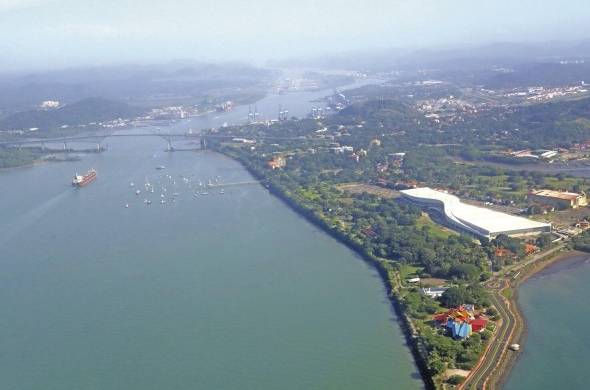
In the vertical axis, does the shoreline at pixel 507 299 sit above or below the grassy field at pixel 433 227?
above

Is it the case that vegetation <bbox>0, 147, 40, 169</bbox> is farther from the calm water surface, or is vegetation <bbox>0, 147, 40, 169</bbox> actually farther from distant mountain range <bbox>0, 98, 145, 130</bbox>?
the calm water surface

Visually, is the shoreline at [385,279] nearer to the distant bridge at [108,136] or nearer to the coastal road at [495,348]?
the coastal road at [495,348]

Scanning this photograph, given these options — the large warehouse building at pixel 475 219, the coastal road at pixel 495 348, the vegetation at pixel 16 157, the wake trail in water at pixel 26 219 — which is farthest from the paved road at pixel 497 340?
the vegetation at pixel 16 157

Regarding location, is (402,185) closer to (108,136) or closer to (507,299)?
(507,299)

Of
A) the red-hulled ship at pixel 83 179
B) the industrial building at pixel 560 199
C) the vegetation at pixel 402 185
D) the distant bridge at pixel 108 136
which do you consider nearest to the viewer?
the vegetation at pixel 402 185

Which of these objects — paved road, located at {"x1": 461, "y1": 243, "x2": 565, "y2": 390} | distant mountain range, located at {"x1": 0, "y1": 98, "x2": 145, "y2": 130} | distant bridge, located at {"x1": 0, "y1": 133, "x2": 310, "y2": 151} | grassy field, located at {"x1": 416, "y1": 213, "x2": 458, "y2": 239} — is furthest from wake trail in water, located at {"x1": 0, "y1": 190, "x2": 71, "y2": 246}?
distant mountain range, located at {"x1": 0, "y1": 98, "x2": 145, "y2": 130}

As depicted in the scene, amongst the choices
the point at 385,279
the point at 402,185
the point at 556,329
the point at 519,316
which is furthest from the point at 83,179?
the point at 556,329

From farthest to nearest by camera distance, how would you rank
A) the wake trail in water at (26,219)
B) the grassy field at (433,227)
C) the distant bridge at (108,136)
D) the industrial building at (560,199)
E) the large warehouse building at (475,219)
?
the distant bridge at (108,136) → the wake trail in water at (26,219) → the industrial building at (560,199) → the grassy field at (433,227) → the large warehouse building at (475,219)
